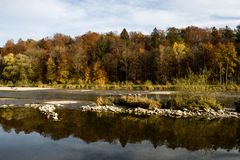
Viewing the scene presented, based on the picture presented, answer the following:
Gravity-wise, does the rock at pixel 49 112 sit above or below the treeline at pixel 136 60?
below

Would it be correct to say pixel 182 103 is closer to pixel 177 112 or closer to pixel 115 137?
pixel 177 112

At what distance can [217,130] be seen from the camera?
2570cm

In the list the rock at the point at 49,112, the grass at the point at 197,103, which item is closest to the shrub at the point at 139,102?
the grass at the point at 197,103

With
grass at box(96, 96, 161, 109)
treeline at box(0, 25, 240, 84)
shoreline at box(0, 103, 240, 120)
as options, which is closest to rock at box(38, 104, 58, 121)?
shoreline at box(0, 103, 240, 120)

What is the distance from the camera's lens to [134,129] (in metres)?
25.7

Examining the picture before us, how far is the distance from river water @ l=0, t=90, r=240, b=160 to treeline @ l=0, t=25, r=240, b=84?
5035 cm

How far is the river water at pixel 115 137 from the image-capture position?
61.8 feet

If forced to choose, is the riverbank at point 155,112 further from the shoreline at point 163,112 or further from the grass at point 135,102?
the grass at point 135,102

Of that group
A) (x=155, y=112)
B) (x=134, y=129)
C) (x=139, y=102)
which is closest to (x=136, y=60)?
(x=139, y=102)

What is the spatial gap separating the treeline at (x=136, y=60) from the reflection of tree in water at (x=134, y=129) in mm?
49416

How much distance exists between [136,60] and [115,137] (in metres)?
67.1

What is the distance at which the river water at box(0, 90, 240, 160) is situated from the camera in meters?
18.8

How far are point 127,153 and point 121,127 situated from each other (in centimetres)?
733

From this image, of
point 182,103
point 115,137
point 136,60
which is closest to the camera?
point 115,137
